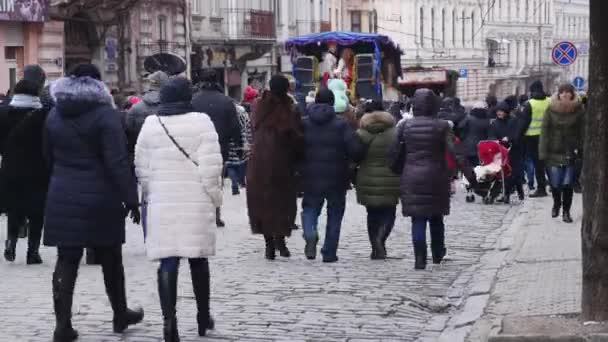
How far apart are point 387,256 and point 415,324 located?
3.98 metres

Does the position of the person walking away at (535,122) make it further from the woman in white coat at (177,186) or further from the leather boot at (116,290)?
the woman in white coat at (177,186)

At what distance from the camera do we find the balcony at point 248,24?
4678cm

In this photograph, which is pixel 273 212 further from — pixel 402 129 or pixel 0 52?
pixel 0 52

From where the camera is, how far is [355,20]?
69.4 m

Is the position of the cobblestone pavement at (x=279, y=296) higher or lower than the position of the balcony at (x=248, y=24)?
lower

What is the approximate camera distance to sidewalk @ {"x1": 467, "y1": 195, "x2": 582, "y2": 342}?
9969 mm

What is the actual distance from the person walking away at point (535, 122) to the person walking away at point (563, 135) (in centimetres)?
312

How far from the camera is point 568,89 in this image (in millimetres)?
16672

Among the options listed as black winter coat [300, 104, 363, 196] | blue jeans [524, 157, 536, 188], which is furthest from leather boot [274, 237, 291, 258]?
blue jeans [524, 157, 536, 188]

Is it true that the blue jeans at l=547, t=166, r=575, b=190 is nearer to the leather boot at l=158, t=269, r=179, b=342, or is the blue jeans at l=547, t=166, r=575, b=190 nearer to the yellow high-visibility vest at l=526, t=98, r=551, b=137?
the yellow high-visibility vest at l=526, t=98, r=551, b=137

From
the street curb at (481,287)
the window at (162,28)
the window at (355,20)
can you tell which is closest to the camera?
the street curb at (481,287)

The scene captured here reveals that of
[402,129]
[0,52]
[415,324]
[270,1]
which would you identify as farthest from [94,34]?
[415,324]

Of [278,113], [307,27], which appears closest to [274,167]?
[278,113]

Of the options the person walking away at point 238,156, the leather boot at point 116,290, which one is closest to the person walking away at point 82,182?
the leather boot at point 116,290
